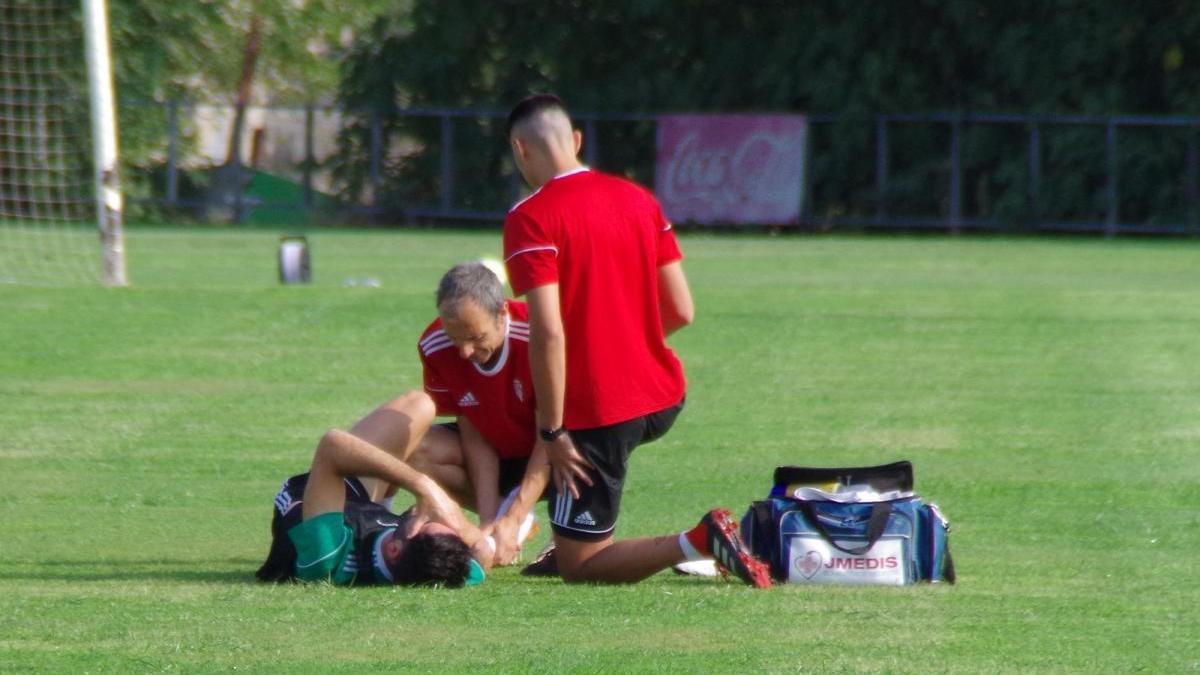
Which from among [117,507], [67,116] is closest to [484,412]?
[117,507]

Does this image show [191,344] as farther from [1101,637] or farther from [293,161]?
[293,161]

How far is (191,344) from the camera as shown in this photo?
14297 millimetres

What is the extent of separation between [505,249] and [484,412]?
1.13 m

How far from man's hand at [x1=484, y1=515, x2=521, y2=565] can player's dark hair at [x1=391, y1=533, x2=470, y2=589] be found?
38 centimetres

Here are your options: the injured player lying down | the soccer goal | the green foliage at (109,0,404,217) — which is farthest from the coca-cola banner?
the injured player lying down

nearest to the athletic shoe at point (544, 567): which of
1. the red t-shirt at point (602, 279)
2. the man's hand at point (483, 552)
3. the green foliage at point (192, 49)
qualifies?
the man's hand at point (483, 552)

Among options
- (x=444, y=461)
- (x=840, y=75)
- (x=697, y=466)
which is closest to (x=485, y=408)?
(x=444, y=461)

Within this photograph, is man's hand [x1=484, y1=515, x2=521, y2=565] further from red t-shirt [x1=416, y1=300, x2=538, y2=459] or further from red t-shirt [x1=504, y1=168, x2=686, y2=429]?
red t-shirt [x1=504, y1=168, x2=686, y2=429]

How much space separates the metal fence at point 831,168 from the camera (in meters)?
30.6

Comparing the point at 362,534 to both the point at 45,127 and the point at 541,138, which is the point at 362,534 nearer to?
the point at 541,138

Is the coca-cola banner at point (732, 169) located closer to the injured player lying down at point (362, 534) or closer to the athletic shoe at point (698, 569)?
the athletic shoe at point (698, 569)

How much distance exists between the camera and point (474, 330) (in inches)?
270

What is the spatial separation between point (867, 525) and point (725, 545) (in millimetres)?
521

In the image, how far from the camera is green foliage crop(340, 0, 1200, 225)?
3139 centimetres
